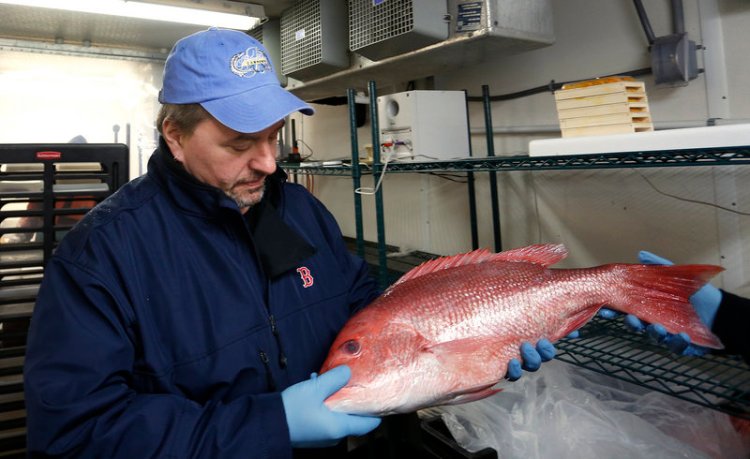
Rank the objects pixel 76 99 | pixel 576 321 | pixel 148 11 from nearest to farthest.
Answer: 1. pixel 576 321
2. pixel 148 11
3. pixel 76 99

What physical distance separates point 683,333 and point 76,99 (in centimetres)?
474

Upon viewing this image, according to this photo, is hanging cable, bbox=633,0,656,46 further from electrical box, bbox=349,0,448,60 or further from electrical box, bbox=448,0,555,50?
electrical box, bbox=349,0,448,60

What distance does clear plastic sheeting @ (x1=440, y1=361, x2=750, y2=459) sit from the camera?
130 centimetres

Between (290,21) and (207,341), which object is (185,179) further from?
(290,21)

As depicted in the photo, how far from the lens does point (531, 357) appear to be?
1.02m

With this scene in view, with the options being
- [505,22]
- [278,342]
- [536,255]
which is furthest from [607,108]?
[278,342]

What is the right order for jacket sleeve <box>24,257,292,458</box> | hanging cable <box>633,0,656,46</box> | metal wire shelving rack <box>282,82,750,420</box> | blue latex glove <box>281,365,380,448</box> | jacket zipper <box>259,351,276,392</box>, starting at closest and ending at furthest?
1. jacket sleeve <box>24,257,292,458</box>
2. blue latex glove <box>281,365,380,448</box>
3. jacket zipper <box>259,351,276,392</box>
4. metal wire shelving rack <box>282,82,750,420</box>
5. hanging cable <box>633,0,656,46</box>

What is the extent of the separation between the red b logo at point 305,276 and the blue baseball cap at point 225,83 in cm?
36

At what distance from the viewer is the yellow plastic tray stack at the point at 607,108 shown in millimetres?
1377

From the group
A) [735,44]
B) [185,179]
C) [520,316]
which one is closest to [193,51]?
[185,179]

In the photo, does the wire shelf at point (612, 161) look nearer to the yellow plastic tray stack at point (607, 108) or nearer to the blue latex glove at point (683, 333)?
the yellow plastic tray stack at point (607, 108)

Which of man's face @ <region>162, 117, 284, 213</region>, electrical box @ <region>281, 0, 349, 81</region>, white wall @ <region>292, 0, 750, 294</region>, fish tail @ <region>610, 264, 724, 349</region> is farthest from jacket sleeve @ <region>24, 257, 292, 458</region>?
electrical box @ <region>281, 0, 349, 81</region>

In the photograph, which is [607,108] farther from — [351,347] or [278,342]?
[278,342]

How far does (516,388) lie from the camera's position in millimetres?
1603
